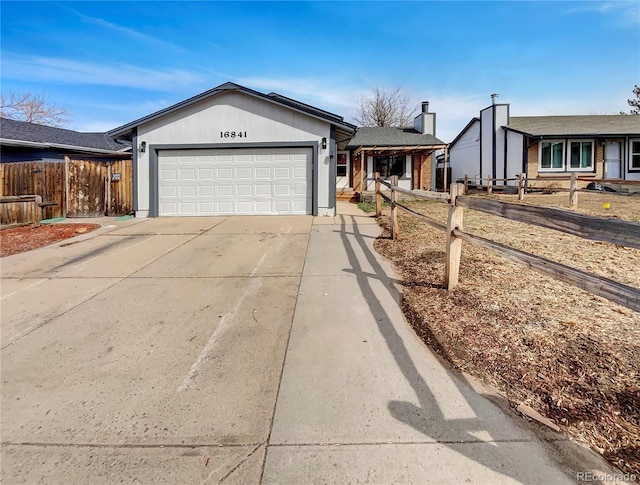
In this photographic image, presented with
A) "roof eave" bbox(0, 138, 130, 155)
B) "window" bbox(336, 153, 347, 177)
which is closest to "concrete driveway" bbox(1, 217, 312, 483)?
"roof eave" bbox(0, 138, 130, 155)

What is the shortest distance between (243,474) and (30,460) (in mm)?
1286

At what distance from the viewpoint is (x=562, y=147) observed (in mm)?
20516

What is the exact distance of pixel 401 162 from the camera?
2081 centimetres

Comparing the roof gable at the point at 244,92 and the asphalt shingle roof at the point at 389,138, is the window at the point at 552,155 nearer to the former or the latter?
the asphalt shingle roof at the point at 389,138

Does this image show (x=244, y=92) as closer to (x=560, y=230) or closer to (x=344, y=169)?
(x=344, y=169)

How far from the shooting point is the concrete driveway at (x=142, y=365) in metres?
2.24

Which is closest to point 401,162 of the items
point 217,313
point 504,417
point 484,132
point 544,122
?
point 484,132

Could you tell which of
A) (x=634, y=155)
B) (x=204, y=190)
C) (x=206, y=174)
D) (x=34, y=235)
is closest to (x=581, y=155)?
(x=634, y=155)

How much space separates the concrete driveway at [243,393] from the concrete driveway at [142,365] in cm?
1

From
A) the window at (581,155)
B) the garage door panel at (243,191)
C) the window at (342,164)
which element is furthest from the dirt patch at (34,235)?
the window at (581,155)

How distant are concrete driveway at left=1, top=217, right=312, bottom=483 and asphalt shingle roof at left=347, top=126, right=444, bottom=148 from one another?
48.4 feet

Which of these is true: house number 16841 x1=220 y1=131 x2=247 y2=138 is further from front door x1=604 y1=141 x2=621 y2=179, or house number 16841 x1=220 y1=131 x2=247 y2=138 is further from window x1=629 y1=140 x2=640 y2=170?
window x1=629 y1=140 x2=640 y2=170

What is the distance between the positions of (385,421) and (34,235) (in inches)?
407

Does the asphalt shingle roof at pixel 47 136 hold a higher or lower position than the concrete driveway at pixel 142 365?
higher
